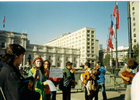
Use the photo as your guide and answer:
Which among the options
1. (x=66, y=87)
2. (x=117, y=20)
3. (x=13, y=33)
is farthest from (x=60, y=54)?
(x=66, y=87)

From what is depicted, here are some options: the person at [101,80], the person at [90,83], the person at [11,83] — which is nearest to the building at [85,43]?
the person at [101,80]

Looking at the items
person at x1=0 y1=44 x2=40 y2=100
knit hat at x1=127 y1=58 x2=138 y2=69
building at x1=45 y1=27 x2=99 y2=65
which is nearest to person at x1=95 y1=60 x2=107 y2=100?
knit hat at x1=127 y1=58 x2=138 y2=69

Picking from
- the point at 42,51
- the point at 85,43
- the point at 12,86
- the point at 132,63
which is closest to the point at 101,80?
the point at 132,63

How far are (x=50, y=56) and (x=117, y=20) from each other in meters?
52.5

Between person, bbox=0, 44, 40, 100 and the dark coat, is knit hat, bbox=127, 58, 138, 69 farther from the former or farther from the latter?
the dark coat

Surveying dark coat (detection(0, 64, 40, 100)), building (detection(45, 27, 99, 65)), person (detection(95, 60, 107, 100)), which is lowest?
person (detection(95, 60, 107, 100))

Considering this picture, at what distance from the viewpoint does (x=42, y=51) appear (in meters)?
57.6

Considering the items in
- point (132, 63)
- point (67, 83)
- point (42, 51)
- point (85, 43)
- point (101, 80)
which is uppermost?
point (85, 43)

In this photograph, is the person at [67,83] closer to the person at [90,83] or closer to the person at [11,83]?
the person at [90,83]

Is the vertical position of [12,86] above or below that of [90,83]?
above

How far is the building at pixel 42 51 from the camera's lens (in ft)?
155

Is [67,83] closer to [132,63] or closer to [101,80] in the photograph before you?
[101,80]

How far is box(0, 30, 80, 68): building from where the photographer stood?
4731 centimetres

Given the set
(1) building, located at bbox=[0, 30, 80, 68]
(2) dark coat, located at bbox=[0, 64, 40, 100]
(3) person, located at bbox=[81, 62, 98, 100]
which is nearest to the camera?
(2) dark coat, located at bbox=[0, 64, 40, 100]
